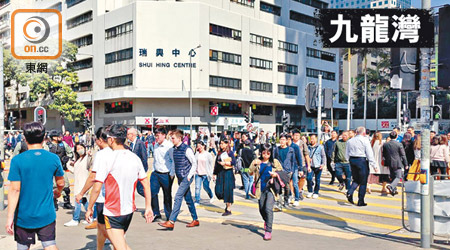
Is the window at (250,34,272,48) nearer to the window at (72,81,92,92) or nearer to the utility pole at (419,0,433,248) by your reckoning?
the window at (72,81,92,92)

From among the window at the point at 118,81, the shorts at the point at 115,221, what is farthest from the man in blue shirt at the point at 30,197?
the window at the point at 118,81

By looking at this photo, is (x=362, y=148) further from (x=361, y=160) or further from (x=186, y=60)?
(x=186, y=60)

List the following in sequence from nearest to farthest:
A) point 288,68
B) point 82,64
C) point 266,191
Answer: point 266,191, point 82,64, point 288,68

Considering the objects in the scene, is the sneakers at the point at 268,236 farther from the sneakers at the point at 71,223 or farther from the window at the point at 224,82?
the window at the point at 224,82

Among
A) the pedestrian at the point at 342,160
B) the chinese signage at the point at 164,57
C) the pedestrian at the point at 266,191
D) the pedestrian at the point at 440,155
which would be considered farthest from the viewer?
the chinese signage at the point at 164,57

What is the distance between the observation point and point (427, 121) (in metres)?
6.57

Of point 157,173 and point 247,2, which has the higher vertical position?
point 247,2

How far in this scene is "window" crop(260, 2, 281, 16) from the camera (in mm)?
52531

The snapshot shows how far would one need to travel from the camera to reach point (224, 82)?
46.4 m

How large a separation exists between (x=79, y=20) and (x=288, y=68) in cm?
2572

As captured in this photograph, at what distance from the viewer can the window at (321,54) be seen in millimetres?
57516

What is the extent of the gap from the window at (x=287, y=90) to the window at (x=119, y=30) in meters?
19.2

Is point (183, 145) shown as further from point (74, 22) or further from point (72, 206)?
point (74, 22)

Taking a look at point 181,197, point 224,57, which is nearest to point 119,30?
point 224,57
